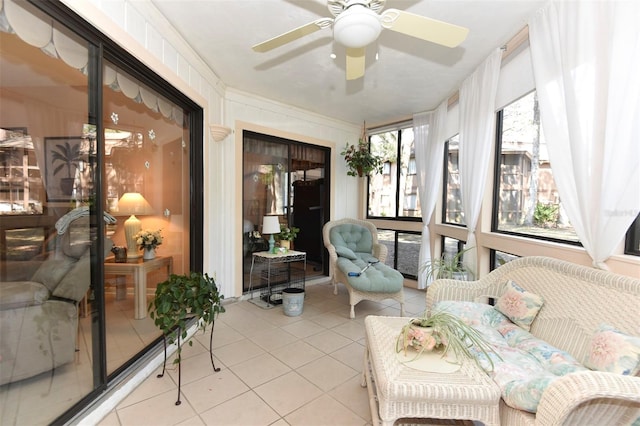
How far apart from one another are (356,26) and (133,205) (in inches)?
81.5

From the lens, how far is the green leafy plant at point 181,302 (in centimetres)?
181

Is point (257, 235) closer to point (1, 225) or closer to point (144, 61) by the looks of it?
point (144, 61)

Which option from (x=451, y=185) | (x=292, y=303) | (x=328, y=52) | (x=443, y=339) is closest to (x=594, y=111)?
(x=443, y=339)

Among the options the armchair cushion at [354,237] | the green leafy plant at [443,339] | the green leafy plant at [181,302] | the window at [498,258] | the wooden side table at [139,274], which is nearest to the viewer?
the green leafy plant at [443,339]

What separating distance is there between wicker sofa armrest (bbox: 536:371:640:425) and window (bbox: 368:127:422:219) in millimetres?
3472

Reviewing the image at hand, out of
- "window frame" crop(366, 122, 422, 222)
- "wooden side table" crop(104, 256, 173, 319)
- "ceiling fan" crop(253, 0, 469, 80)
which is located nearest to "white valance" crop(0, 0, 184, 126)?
"ceiling fan" crop(253, 0, 469, 80)

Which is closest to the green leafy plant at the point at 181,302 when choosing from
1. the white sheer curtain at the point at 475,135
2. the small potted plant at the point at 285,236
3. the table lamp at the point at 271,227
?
the table lamp at the point at 271,227

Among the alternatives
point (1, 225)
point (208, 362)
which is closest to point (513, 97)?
point (208, 362)

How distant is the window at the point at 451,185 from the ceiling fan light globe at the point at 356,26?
292 centimetres

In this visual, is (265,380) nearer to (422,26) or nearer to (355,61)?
(355,61)

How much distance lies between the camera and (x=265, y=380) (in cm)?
207

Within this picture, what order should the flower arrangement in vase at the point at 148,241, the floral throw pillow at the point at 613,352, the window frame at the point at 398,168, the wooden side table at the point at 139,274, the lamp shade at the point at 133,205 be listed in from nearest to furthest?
1. the floral throw pillow at the point at 613,352
2. the lamp shade at the point at 133,205
3. the wooden side table at the point at 139,274
4. the flower arrangement in vase at the point at 148,241
5. the window frame at the point at 398,168

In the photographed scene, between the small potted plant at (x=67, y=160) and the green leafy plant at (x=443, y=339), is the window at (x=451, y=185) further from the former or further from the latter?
the small potted plant at (x=67, y=160)

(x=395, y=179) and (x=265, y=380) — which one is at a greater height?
(x=395, y=179)
